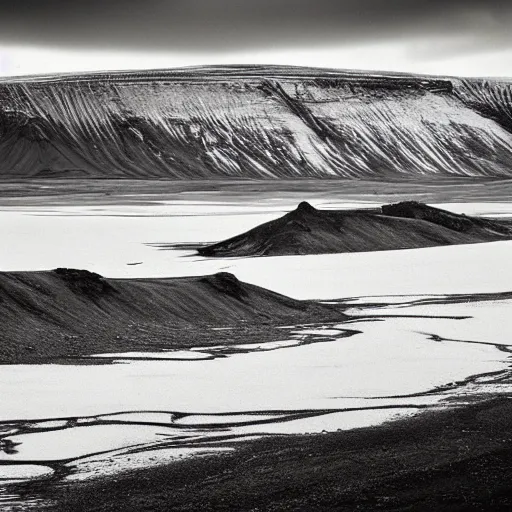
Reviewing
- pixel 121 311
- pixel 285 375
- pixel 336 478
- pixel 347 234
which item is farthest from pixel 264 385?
pixel 347 234

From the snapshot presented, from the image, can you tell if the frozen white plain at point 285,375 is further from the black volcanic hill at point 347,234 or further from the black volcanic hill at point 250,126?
the black volcanic hill at point 250,126

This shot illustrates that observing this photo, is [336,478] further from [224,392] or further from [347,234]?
[347,234]

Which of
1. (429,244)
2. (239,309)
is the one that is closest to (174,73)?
(429,244)

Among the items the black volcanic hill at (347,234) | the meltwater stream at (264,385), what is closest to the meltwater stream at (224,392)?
the meltwater stream at (264,385)

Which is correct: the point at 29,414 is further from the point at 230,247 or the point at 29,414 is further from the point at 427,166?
the point at 427,166

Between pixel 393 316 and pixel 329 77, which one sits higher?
pixel 329 77
